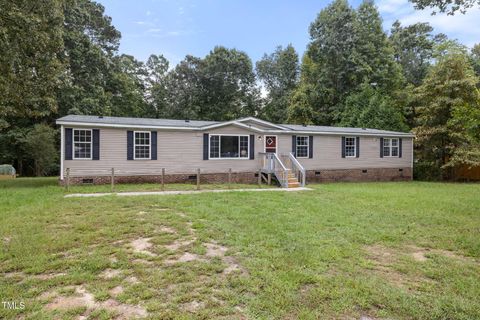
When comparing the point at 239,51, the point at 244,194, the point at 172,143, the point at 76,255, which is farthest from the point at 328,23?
the point at 76,255

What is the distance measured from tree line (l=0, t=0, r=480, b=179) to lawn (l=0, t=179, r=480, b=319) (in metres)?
4.45

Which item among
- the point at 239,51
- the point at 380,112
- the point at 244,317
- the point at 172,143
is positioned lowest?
the point at 244,317

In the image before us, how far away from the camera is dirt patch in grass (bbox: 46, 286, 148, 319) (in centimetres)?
269

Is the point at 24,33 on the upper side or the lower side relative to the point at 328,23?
lower

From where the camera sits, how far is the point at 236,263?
3.91 metres

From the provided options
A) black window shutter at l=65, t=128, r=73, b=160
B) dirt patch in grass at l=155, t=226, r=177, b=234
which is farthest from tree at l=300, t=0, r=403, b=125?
dirt patch in grass at l=155, t=226, r=177, b=234

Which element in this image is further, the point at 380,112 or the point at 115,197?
the point at 380,112

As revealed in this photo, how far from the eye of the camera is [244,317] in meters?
2.68

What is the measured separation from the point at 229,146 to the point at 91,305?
1172 centimetres

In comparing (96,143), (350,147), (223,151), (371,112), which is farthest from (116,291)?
(371,112)

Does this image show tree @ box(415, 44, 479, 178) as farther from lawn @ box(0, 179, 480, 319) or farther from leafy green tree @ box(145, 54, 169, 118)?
leafy green tree @ box(145, 54, 169, 118)

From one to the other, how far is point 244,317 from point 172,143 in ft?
36.7

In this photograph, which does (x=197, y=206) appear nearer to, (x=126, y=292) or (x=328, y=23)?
(x=126, y=292)

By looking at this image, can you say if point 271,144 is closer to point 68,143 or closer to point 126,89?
point 68,143
